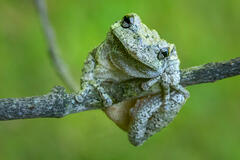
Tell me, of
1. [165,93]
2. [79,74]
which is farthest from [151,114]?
[79,74]

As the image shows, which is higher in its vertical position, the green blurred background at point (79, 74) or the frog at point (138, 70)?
the green blurred background at point (79, 74)

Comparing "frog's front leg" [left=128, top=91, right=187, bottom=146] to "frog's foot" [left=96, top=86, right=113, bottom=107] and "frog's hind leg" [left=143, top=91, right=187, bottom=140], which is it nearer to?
"frog's hind leg" [left=143, top=91, right=187, bottom=140]

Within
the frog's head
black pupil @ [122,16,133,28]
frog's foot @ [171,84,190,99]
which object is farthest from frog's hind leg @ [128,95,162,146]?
black pupil @ [122,16,133,28]

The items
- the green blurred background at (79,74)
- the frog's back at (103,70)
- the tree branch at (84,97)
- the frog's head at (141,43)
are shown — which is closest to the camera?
the tree branch at (84,97)

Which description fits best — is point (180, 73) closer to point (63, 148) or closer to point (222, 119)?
point (63, 148)

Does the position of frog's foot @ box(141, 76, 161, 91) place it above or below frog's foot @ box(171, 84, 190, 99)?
above

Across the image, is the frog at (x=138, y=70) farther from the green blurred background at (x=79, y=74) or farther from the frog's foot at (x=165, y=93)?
the green blurred background at (x=79, y=74)

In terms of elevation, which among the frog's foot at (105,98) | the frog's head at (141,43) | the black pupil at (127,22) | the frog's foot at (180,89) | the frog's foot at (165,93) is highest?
the black pupil at (127,22)

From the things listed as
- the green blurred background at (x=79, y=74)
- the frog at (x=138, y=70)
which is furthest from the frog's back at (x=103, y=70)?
the green blurred background at (x=79, y=74)
